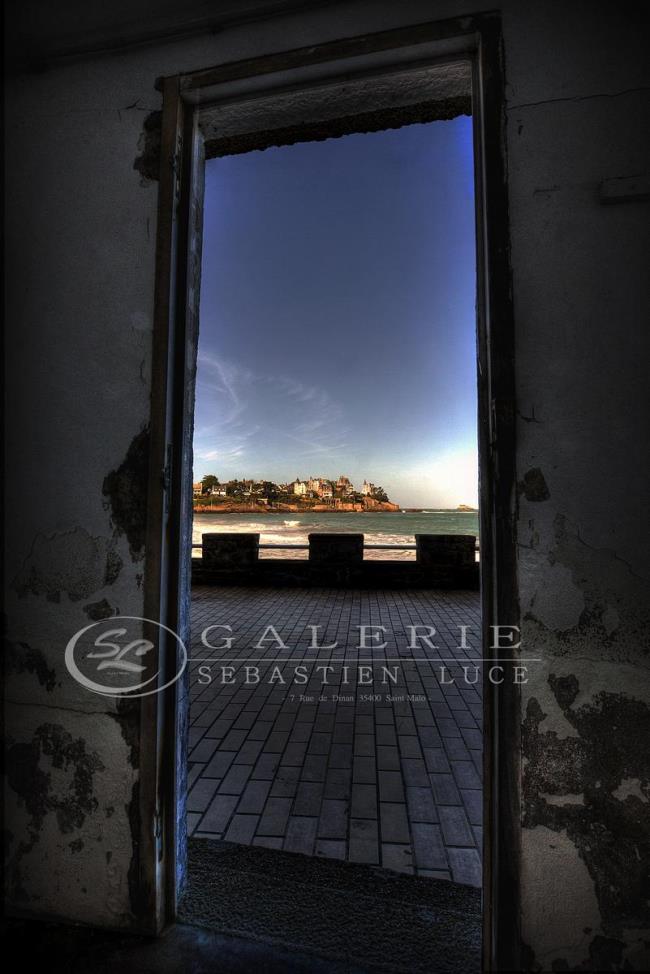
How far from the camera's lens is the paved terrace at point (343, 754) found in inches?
81.7

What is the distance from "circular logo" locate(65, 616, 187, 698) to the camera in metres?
1.52

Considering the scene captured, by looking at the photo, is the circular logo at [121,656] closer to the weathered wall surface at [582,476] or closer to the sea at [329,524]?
the weathered wall surface at [582,476]

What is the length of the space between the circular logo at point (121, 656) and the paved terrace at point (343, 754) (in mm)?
1128

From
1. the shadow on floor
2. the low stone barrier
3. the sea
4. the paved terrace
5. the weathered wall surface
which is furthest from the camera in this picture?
the sea

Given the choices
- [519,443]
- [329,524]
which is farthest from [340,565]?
[329,524]

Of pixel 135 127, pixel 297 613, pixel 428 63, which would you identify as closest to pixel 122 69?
pixel 135 127

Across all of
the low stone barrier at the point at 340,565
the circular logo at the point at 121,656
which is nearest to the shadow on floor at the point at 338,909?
the circular logo at the point at 121,656

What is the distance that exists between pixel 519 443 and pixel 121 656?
60.9 inches

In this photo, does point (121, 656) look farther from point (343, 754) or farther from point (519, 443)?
point (343, 754)

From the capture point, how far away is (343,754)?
2857 millimetres

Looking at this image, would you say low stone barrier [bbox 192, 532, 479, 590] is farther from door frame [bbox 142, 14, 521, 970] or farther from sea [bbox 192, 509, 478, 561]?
sea [bbox 192, 509, 478, 561]

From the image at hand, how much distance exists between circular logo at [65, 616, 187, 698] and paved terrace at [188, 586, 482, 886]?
44.4 inches

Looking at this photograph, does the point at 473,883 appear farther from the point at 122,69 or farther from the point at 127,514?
the point at 122,69

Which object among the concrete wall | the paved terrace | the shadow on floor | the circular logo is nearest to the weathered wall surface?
the concrete wall
